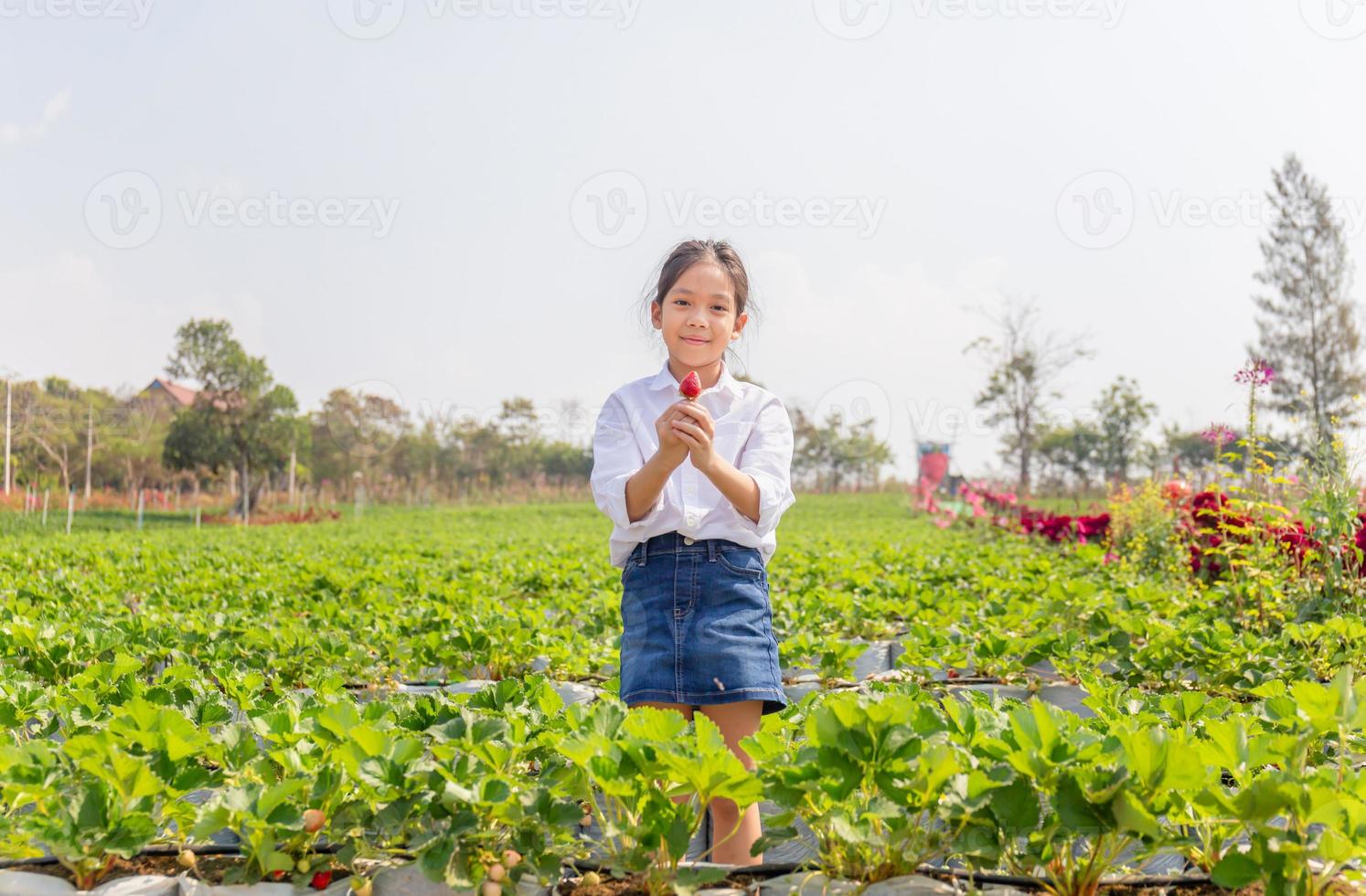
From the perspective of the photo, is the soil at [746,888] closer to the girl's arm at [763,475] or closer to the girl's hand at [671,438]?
the girl's arm at [763,475]

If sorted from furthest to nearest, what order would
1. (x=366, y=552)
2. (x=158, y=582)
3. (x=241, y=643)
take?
(x=366, y=552) → (x=158, y=582) → (x=241, y=643)

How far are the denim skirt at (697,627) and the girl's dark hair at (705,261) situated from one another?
0.63m

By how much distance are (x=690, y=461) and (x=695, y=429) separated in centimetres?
20

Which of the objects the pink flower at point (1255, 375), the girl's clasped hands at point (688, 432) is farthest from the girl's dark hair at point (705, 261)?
the pink flower at point (1255, 375)

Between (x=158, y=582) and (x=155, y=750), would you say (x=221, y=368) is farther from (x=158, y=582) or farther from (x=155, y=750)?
(x=155, y=750)

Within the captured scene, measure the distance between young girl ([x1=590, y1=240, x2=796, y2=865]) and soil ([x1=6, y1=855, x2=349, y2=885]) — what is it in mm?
825

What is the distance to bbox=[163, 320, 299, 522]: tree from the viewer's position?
2725cm

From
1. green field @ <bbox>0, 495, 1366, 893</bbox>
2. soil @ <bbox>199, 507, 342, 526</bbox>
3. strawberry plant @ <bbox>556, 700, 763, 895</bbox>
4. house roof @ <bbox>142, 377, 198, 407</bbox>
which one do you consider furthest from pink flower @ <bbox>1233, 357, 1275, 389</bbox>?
house roof @ <bbox>142, 377, 198, 407</bbox>

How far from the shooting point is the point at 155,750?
6.26 feet

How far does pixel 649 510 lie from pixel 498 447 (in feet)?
149

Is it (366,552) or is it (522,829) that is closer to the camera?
(522,829)

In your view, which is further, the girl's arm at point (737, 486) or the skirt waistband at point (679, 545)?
the skirt waistband at point (679, 545)

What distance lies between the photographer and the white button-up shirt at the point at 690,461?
2.30 metres

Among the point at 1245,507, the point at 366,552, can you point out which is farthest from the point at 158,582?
the point at 1245,507
